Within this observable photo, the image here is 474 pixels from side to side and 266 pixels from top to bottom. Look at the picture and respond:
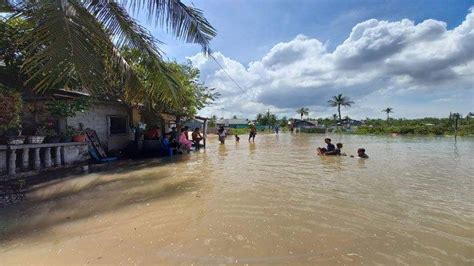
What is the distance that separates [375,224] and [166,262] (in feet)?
11.2

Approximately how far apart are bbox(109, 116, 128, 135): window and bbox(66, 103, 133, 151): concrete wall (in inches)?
5.9

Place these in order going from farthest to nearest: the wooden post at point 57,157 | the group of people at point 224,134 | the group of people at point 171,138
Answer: the group of people at point 224,134 → the group of people at point 171,138 → the wooden post at point 57,157

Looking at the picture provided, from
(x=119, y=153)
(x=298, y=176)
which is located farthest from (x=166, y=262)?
(x=119, y=153)

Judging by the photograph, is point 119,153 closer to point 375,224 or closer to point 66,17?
point 66,17

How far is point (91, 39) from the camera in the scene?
489 cm

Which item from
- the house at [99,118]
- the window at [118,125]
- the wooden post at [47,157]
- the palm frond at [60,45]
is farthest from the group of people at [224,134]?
the palm frond at [60,45]

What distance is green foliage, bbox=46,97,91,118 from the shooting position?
10070mm

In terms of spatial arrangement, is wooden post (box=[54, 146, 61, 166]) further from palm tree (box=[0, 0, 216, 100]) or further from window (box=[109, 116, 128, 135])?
window (box=[109, 116, 128, 135])

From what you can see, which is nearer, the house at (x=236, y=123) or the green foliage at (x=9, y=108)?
the green foliage at (x=9, y=108)

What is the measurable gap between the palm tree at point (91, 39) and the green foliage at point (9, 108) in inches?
56.4

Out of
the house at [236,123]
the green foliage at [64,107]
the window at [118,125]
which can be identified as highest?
the house at [236,123]

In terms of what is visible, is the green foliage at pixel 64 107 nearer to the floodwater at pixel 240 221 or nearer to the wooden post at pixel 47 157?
the wooden post at pixel 47 157

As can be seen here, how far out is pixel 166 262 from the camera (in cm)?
374

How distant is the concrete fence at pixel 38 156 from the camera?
8125 mm
